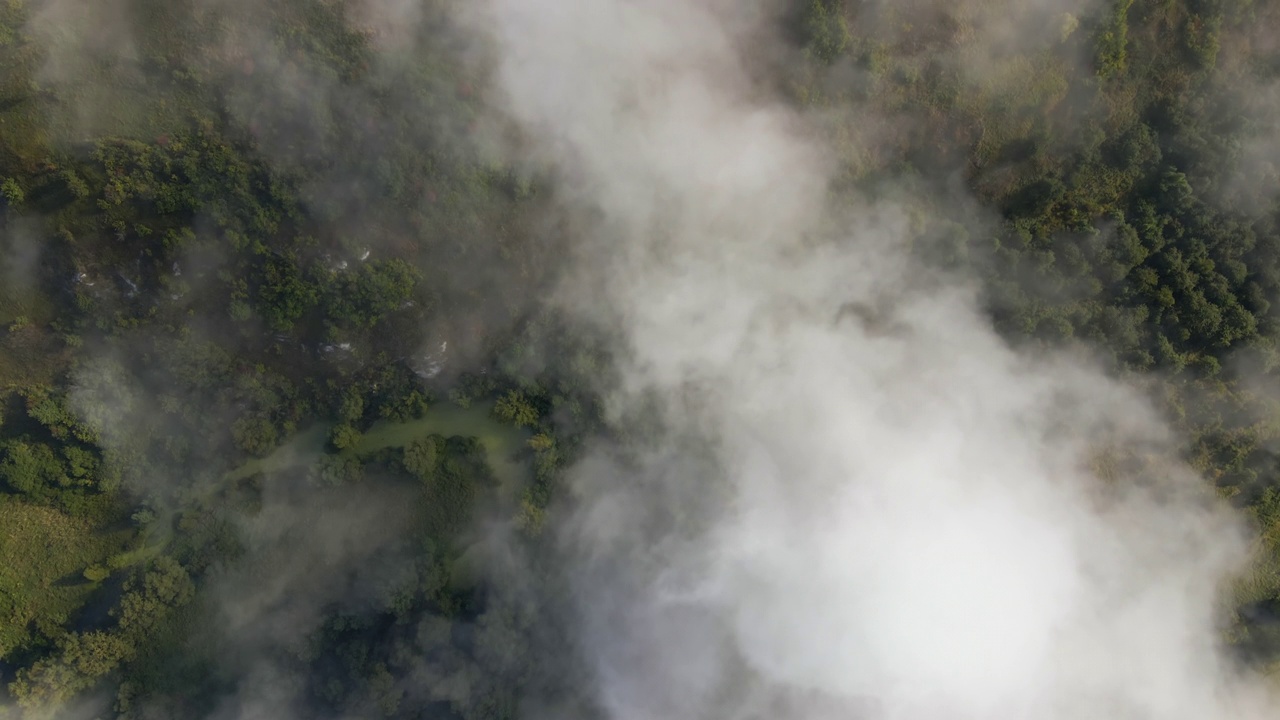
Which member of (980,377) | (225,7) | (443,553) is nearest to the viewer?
(225,7)

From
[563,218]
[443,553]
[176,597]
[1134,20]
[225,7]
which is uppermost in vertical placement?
[1134,20]

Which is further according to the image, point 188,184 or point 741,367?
point 741,367

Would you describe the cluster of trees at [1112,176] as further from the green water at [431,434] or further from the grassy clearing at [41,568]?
the grassy clearing at [41,568]

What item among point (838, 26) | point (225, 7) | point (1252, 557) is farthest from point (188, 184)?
point (1252, 557)

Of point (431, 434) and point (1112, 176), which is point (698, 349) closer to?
point (431, 434)

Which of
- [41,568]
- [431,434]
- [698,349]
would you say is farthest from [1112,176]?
[41,568]

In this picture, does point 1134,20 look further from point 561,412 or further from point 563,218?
point 561,412

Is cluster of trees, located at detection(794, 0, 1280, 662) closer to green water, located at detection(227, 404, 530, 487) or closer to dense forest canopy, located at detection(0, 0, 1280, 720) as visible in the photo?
dense forest canopy, located at detection(0, 0, 1280, 720)
